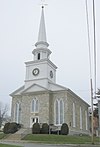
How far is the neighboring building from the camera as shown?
128 ft

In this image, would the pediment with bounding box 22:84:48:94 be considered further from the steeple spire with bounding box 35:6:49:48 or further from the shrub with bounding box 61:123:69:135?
the steeple spire with bounding box 35:6:49:48

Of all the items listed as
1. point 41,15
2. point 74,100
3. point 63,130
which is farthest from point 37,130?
point 41,15

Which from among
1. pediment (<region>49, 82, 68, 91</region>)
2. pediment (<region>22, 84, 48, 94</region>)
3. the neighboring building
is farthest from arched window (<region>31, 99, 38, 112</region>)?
pediment (<region>49, 82, 68, 91</region>)

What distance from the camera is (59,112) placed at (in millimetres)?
39094

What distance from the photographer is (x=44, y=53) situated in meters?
45.6

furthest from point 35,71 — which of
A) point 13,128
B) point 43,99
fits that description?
point 13,128

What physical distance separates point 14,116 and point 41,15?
22.8 m

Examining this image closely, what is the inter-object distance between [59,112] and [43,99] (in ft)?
11.6

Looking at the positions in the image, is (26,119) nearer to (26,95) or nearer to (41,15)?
(26,95)

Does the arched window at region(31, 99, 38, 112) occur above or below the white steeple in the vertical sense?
below

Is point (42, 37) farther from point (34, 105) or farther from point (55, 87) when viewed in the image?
point (34, 105)

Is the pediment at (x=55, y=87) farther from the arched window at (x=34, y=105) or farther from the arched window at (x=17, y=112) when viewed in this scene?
the arched window at (x=17, y=112)

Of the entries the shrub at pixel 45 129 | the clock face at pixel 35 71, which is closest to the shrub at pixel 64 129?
the shrub at pixel 45 129

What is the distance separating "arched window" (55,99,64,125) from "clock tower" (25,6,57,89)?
12.0ft
